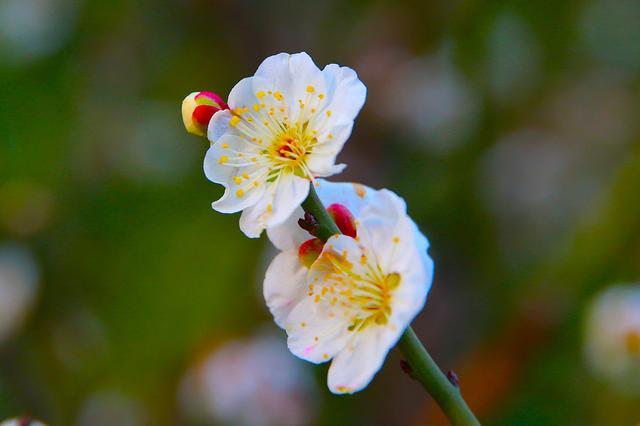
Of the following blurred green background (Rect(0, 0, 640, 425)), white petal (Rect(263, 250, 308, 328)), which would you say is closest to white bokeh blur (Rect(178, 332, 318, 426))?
blurred green background (Rect(0, 0, 640, 425))

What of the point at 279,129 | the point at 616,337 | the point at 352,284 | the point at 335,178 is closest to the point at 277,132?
the point at 279,129

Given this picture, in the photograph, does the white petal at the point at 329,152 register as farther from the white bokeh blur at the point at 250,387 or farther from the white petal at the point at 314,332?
the white bokeh blur at the point at 250,387

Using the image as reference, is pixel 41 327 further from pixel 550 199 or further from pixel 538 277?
pixel 550 199

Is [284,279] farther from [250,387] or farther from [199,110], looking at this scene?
[250,387]

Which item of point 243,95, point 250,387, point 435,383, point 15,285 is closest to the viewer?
point 435,383

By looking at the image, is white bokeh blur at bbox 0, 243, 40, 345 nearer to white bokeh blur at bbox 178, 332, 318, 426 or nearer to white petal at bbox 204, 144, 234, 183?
white bokeh blur at bbox 178, 332, 318, 426

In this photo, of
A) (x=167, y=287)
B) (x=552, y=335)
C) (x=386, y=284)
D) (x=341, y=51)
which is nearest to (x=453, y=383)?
(x=386, y=284)

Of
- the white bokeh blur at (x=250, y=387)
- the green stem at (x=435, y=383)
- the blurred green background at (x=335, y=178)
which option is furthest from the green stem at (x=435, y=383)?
the white bokeh blur at (x=250, y=387)
